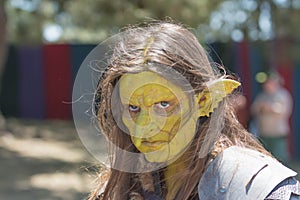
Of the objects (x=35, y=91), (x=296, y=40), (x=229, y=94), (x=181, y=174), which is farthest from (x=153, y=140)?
(x=35, y=91)

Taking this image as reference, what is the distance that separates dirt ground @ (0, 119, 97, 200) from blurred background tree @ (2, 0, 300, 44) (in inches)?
65.3

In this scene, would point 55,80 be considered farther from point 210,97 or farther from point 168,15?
point 210,97

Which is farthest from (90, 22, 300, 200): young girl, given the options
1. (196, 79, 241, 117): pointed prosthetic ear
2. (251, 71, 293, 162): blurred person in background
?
(251, 71, 293, 162): blurred person in background

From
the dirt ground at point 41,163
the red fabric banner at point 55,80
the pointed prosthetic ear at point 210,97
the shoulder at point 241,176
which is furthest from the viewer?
the red fabric banner at point 55,80

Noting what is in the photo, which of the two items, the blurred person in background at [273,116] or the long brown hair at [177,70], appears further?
the blurred person in background at [273,116]

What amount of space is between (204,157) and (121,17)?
559cm

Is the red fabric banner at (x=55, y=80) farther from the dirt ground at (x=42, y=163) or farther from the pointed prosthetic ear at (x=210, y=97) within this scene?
the pointed prosthetic ear at (x=210, y=97)

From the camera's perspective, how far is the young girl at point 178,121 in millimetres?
1150

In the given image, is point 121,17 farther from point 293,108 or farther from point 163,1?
point 293,108

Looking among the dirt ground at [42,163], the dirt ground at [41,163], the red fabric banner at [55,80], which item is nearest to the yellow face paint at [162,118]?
the dirt ground at [42,163]

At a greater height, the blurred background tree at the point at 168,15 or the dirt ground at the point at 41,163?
the blurred background tree at the point at 168,15

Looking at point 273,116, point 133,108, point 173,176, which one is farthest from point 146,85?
point 273,116

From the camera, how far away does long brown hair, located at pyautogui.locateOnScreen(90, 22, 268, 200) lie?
118cm

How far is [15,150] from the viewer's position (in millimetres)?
9203
